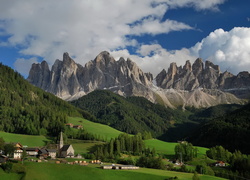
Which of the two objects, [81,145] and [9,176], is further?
[81,145]

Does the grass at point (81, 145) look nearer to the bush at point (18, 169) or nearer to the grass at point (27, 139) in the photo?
the grass at point (27, 139)

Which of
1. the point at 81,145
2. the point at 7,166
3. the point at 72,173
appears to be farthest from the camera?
the point at 81,145

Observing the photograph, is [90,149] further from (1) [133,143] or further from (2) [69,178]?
(2) [69,178]

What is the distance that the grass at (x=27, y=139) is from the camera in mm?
157500

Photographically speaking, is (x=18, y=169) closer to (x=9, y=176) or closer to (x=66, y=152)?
Result: (x=9, y=176)

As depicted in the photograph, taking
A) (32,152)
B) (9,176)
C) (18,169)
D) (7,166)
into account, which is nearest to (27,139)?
(32,152)

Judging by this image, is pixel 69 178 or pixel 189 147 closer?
pixel 69 178

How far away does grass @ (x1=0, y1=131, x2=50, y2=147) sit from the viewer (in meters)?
158

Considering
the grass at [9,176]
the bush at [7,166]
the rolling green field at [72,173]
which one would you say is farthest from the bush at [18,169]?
the grass at [9,176]

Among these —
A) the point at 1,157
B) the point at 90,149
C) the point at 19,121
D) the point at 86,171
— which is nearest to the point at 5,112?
the point at 19,121

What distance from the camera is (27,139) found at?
165500 millimetres

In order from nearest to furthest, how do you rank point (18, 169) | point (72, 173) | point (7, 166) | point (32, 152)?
point (18, 169) < point (7, 166) < point (72, 173) < point (32, 152)

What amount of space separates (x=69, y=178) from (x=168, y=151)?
334 feet

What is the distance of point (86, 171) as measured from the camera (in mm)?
85438
